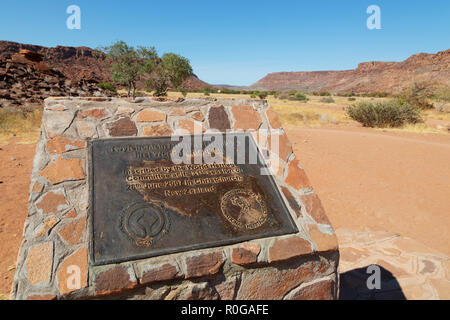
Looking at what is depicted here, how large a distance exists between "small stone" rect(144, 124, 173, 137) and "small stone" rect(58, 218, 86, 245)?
0.80 m

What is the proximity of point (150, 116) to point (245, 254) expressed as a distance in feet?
4.16

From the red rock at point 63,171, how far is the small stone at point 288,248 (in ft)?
4.25

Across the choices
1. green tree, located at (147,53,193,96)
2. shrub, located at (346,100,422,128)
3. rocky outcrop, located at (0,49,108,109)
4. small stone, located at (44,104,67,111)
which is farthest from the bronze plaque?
green tree, located at (147,53,193,96)

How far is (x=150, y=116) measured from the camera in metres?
2.27

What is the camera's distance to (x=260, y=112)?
8.55 feet

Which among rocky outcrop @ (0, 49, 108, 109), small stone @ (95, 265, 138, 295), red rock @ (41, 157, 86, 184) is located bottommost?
small stone @ (95, 265, 138, 295)

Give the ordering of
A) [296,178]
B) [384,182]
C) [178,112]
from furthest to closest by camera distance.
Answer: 1. [384,182]
2. [178,112]
3. [296,178]

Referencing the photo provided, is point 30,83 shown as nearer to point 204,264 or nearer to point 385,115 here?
point 204,264

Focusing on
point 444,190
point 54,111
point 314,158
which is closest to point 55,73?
point 314,158

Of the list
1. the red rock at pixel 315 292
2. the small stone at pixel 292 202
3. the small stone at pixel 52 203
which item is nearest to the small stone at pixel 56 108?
the small stone at pixel 52 203

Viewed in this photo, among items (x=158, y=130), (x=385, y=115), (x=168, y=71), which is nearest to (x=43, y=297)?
(x=158, y=130)

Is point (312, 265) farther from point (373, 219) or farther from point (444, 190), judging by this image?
point (444, 190)

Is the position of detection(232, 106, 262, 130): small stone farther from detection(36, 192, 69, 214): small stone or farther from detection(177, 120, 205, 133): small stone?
detection(36, 192, 69, 214): small stone

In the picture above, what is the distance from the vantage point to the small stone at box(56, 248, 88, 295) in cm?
143
